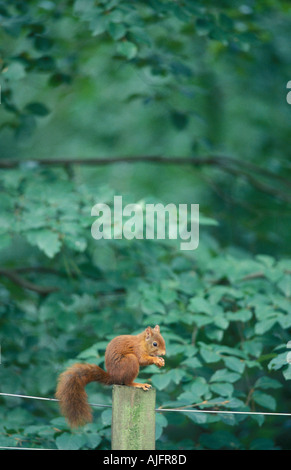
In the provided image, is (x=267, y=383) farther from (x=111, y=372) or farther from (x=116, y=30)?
(x=116, y=30)

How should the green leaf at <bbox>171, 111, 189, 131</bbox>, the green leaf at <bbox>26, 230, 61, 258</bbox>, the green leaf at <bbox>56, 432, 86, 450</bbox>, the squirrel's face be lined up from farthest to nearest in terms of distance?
the green leaf at <bbox>171, 111, 189, 131</bbox>, the green leaf at <bbox>26, 230, 61, 258</bbox>, the green leaf at <bbox>56, 432, 86, 450</bbox>, the squirrel's face

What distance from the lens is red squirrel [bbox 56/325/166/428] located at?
1835 millimetres

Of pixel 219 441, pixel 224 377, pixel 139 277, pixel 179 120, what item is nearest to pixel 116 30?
pixel 179 120

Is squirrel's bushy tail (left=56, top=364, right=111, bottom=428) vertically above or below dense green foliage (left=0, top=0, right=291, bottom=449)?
below

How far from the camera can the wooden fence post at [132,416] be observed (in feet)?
5.70

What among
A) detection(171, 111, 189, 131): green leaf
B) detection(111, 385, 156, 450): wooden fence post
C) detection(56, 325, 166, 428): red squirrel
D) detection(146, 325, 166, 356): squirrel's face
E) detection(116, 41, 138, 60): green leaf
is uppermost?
detection(171, 111, 189, 131): green leaf

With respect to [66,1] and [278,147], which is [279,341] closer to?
[66,1]

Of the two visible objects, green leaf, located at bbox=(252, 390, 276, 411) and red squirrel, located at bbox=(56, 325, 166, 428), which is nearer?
red squirrel, located at bbox=(56, 325, 166, 428)

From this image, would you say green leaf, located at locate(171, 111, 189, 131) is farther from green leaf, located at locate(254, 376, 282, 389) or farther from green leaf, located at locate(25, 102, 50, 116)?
green leaf, located at locate(254, 376, 282, 389)

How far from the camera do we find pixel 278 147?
542 cm

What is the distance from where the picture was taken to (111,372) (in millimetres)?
1897

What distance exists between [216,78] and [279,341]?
3727 mm
